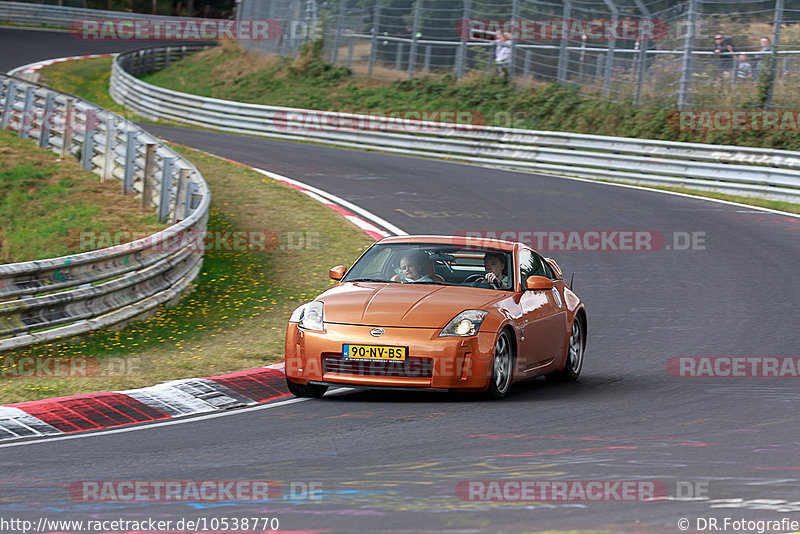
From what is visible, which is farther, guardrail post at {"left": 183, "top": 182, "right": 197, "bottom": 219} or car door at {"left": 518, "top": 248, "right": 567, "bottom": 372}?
guardrail post at {"left": 183, "top": 182, "right": 197, "bottom": 219}

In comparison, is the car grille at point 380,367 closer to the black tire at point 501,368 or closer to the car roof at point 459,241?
the black tire at point 501,368

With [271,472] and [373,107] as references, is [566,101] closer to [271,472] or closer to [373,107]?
[373,107]

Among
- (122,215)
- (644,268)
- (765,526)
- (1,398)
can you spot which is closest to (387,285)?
(1,398)

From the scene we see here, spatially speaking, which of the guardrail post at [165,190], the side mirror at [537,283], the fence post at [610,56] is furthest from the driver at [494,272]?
the fence post at [610,56]

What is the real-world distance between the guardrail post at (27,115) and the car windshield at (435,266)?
48.1ft

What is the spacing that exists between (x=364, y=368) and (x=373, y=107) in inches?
1156

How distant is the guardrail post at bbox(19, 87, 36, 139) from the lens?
22.8 metres

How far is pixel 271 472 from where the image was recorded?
624 cm

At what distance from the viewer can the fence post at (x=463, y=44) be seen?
114 ft

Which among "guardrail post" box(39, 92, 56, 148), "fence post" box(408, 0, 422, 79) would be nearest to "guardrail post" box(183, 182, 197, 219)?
"guardrail post" box(39, 92, 56, 148)

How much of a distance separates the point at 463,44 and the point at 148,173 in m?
19.6

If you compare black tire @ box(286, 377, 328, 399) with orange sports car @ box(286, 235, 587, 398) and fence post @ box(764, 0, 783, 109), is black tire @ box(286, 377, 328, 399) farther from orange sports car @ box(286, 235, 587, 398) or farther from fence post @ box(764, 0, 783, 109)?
fence post @ box(764, 0, 783, 109)

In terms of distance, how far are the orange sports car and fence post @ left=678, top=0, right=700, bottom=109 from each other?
18.7 metres

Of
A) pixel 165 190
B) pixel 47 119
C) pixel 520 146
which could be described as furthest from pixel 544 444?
pixel 520 146
